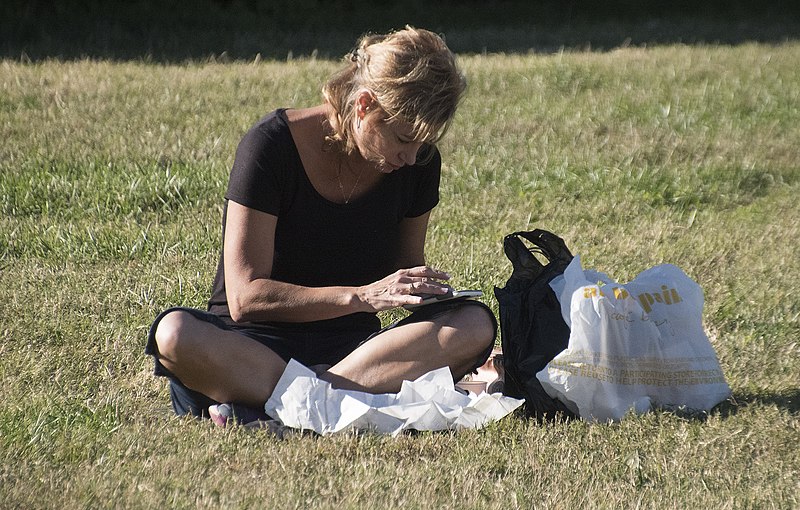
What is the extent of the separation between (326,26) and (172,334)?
9302mm

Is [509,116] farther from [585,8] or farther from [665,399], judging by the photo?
[585,8]

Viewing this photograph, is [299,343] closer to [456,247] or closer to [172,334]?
[172,334]

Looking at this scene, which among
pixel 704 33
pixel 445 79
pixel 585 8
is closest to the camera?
pixel 445 79

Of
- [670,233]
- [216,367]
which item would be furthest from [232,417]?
[670,233]

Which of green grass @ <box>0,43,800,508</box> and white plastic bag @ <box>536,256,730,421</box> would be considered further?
white plastic bag @ <box>536,256,730,421</box>

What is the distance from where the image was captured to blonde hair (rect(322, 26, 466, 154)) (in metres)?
Answer: 3.44

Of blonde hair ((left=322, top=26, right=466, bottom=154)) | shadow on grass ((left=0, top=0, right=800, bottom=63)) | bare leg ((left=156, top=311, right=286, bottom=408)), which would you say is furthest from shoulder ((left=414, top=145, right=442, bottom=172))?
shadow on grass ((left=0, top=0, right=800, bottom=63))

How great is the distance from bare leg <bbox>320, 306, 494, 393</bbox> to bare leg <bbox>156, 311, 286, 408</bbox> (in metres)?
0.21

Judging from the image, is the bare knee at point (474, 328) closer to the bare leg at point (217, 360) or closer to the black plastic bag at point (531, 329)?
the black plastic bag at point (531, 329)

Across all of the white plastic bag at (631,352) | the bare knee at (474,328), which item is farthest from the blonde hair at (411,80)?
the white plastic bag at (631,352)

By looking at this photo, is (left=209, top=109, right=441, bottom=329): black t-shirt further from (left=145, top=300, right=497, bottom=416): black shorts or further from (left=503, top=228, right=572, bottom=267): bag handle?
(left=503, top=228, right=572, bottom=267): bag handle

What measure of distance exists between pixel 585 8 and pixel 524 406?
39.9ft

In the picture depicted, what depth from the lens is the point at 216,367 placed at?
11.7ft

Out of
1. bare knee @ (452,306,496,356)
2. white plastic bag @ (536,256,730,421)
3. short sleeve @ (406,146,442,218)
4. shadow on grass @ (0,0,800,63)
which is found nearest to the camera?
white plastic bag @ (536,256,730,421)
